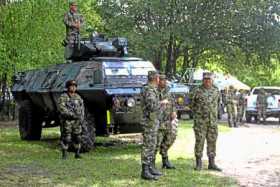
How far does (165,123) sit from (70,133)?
8.90ft

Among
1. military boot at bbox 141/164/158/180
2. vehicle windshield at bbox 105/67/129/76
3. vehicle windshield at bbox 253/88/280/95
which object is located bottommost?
military boot at bbox 141/164/158/180

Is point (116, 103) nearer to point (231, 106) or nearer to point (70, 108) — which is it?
point (70, 108)

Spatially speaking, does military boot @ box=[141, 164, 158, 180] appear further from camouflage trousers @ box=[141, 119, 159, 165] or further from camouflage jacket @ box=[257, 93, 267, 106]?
camouflage jacket @ box=[257, 93, 267, 106]

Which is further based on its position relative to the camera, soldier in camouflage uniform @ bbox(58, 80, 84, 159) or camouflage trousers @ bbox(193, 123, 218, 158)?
soldier in camouflage uniform @ bbox(58, 80, 84, 159)

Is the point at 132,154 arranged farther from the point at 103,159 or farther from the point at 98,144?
the point at 98,144

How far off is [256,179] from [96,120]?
483cm

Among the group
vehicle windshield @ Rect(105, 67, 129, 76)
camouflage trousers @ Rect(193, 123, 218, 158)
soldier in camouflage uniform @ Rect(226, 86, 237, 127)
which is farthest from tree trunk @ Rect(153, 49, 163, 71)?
camouflage trousers @ Rect(193, 123, 218, 158)

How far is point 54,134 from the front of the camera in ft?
64.5

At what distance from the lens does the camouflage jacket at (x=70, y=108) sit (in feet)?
40.4

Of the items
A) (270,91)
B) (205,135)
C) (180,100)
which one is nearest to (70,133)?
(180,100)

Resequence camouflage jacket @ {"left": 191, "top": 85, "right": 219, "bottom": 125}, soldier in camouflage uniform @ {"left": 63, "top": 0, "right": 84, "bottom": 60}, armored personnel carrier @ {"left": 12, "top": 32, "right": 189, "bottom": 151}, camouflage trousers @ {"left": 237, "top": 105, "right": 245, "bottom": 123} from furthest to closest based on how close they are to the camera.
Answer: camouflage trousers @ {"left": 237, "top": 105, "right": 245, "bottom": 123}, soldier in camouflage uniform @ {"left": 63, "top": 0, "right": 84, "bottom": 60}, armored personnel carrier @ {"left": 12, "top": 32, "right": 189, "bottom": 151}, camouflage jacket @ {"left": 191, "top": 85, "right": 219, "bottom": 125}

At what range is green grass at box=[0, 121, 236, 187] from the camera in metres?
9.50

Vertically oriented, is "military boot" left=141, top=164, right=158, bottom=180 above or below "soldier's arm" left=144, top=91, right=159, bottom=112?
below

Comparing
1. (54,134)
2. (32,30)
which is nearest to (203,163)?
(54,134)
